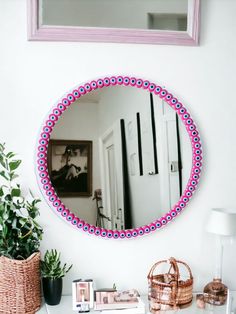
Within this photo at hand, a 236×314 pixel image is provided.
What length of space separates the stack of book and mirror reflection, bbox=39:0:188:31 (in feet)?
3.94

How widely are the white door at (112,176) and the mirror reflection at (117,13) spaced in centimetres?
47

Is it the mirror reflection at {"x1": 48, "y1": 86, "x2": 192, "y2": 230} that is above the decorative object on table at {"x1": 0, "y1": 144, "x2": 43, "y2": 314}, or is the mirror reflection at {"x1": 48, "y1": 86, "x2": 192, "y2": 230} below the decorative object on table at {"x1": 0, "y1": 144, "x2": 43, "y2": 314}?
above

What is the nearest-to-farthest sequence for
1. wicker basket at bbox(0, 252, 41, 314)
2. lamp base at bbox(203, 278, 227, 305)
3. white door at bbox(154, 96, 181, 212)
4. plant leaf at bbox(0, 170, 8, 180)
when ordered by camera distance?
1. wicker basket at bbox(0, 252, 41, 314)
2. plant leaf at bbox(0, 170, 8, 180)
3. lamp base at bbox(203, 278, 227, 305)
4. white door at bbox(154, 96, 181, 212)

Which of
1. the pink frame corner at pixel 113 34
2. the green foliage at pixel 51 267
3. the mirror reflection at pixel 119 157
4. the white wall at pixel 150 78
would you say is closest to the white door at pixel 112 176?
the mirror reflection at pixel 119 157


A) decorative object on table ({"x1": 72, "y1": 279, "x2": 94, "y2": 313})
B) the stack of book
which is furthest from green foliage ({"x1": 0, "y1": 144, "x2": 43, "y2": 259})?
the stack of book

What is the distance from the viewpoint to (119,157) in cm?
212

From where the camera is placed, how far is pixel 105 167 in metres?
2.11

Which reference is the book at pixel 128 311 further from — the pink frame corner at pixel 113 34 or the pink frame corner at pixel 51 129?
the pink frame corner at pixel 113 34

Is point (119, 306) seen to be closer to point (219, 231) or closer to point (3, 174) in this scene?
point (219, 231)

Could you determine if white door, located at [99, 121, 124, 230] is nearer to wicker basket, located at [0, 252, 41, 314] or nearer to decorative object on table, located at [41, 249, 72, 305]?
decorative object on table, located at [41, 249, 72, 305]

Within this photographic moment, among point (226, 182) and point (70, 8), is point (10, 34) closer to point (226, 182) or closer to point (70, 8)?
point (70, 8)

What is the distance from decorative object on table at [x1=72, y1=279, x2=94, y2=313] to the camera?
6.21 feet

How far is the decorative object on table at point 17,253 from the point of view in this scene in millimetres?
1810

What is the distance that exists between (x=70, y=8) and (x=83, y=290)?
1.25 m
